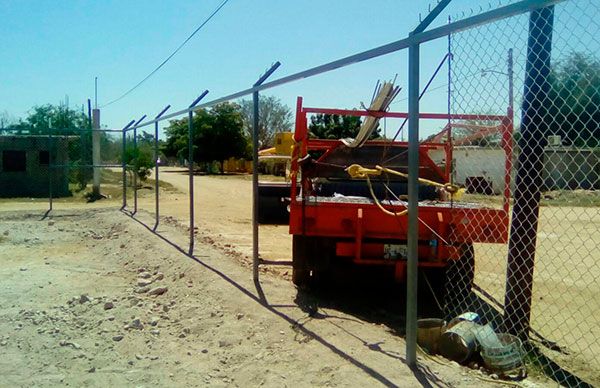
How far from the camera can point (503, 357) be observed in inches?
157

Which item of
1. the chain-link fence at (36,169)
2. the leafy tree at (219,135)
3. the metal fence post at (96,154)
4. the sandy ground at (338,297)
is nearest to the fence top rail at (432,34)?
the sandy ground at (338,297)

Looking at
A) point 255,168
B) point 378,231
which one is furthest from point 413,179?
point 255,168

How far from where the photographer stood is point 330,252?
6141 millimetres

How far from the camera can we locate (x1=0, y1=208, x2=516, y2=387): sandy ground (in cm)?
395

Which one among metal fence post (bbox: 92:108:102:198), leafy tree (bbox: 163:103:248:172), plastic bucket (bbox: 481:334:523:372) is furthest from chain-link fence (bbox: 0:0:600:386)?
leafy tree (bbox: 163:103:248:172)

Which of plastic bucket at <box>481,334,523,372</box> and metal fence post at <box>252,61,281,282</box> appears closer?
plastic bucket at <box>481,334,523,372</box>

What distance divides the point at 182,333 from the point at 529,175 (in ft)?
10.8

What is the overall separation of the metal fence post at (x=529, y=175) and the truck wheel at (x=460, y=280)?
2.86 feet

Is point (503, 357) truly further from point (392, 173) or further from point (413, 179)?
point (392, 173)

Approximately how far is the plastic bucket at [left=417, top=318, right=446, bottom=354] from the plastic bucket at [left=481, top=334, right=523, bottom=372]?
1.26 feet

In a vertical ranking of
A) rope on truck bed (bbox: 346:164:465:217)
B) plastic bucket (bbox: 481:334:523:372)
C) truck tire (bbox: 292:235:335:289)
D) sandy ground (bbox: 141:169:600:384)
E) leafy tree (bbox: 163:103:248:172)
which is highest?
leafy tree (bbox: 163:103:248:172)

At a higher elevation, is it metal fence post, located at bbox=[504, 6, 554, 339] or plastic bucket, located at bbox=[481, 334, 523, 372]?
metal fence post, located at bbox=[504, 6, 554, 339]

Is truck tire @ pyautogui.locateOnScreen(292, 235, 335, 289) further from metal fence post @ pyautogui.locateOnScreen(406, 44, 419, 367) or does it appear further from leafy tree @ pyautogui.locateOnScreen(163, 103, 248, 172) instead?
leafy tree @ pyautogui.locateOnScreen(163, 103, 248, 172)

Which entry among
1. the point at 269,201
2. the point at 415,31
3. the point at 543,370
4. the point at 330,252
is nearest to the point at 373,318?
the point at 330,252
